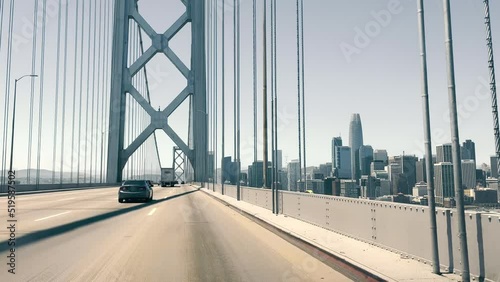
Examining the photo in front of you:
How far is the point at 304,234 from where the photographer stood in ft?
35.8

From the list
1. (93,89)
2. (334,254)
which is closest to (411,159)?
(334,254)

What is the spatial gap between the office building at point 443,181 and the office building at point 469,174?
0.24 m

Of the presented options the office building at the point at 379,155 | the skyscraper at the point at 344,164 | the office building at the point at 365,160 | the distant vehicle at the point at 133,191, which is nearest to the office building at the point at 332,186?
the office building at the point at 365,160

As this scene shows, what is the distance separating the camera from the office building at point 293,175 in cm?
1620

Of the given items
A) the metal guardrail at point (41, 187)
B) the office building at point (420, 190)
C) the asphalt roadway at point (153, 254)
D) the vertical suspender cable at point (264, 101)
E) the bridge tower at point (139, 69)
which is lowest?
the asphalt roadway at point (153, 254)

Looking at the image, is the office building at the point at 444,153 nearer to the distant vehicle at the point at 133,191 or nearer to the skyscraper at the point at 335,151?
the skyscraper at the point at 335,151

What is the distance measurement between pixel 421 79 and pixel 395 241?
2.99 m

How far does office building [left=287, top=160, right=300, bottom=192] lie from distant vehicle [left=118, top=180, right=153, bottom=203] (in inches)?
423

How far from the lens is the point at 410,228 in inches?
301

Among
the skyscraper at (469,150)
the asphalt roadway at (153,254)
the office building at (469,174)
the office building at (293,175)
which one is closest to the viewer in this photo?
the office building at (469,174)

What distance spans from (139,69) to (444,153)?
64114 mm

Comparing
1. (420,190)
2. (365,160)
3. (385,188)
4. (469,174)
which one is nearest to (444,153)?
(469,174)

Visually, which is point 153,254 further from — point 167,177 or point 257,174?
point 167,177

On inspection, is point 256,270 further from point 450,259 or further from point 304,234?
point 304,234
